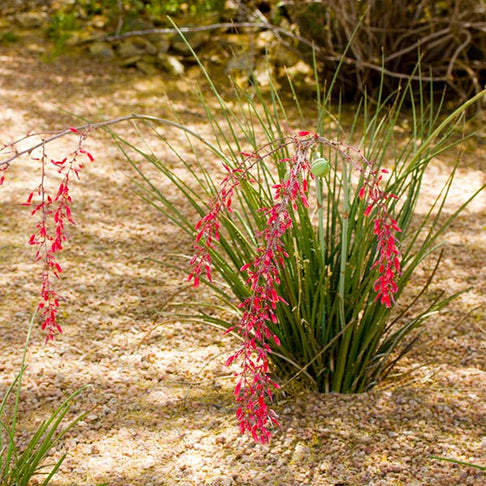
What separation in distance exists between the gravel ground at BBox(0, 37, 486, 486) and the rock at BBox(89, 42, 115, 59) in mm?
2264

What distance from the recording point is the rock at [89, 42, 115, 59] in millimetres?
5215

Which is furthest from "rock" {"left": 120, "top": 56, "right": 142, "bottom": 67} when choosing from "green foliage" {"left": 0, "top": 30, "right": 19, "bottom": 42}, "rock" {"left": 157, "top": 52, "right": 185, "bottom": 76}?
"green foliage" {"left": 0, "top": 30, "right": 19, "bottom": 42}

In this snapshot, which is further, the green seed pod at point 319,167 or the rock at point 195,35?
the rock at point 195,35

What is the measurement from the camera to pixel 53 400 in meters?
1.99

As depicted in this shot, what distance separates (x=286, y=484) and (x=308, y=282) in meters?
0.52

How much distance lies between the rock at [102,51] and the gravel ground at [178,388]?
2.26 metres

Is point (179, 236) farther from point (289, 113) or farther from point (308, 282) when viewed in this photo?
point (289, 113)

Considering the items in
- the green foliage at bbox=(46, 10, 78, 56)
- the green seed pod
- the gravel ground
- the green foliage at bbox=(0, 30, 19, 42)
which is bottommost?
the gravel ground

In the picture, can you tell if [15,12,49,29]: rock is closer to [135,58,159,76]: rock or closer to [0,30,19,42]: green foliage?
[0,30,19,42]: green foliage

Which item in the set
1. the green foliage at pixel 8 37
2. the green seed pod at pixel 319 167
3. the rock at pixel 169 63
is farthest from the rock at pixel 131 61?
the green seed pod at pixel 319 167

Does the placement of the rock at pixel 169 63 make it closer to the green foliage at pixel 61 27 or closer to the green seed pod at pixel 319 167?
the green foliage at pixel 61 27

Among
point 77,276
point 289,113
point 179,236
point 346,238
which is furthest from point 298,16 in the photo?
point 346,238

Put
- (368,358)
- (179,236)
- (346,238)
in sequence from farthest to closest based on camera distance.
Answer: (179,236)
(368,358)
(346,238)

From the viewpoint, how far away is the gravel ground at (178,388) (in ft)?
5.64
